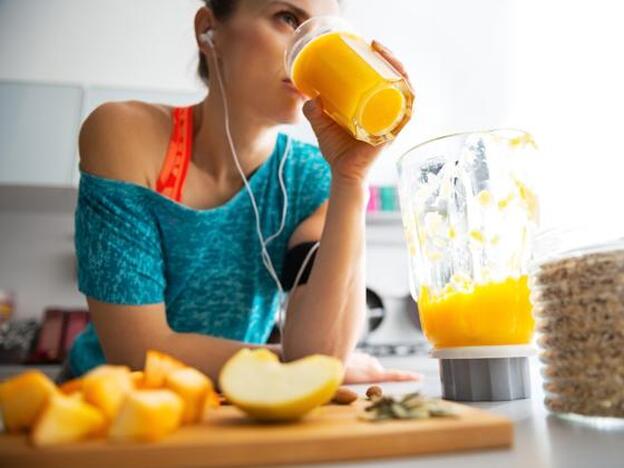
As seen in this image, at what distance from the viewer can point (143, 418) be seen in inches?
10.8

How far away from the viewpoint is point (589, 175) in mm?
1899

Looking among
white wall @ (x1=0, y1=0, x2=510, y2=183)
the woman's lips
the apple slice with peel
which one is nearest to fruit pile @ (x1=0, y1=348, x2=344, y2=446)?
the apple slice with peel

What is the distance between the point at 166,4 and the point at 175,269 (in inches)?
77.7

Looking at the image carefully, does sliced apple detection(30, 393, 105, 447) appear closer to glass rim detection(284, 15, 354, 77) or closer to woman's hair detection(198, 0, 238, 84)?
glass rim detection(284, 15, 354, 77)

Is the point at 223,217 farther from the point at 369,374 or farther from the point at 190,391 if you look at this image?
the point at 190,391

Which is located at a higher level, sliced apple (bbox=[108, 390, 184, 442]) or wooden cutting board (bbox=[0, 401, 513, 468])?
sliced apple (bbox=[108, 390, 184, 442])

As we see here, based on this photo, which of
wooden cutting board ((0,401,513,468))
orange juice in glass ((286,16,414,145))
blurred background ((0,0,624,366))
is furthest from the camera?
blurred background ((0,0,624,366))

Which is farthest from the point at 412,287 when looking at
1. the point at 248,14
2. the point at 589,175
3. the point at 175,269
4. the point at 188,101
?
the point at 188,101

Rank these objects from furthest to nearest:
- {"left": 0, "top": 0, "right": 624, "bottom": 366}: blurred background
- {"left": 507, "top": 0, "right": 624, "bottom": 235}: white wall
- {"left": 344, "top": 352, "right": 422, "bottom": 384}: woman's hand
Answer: {"left": 0, "top": 0, "right": 624, "bottom": 366}: blurred background, {"left": 507, "top": 0, "right": 624, "bottom": 235}: white wall, {"left": 344, "top": 352, "right": 422, "bottom": 384}: woman's hand

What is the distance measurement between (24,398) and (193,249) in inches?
23.8

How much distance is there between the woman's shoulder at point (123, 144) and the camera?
A: 2.74 ft

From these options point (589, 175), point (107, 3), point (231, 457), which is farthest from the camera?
point (107, 3)

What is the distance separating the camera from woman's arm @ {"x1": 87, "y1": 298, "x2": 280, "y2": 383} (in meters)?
0.75

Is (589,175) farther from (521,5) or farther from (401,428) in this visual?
(401,428)
